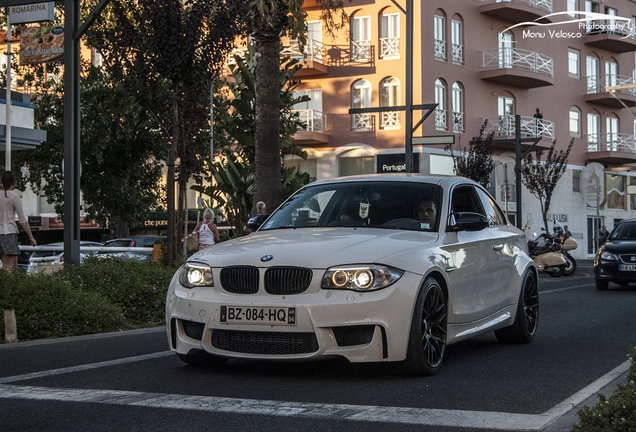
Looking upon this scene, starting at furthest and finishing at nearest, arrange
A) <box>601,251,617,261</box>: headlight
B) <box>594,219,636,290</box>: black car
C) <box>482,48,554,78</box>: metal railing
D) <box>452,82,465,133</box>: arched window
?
<box>482,48,554,78</box>: metal railing → <box>452,82,465,133</box>: arched window → <box>601,251,617,261</box>: headlight → <box>594,219,636,290</box>: black car

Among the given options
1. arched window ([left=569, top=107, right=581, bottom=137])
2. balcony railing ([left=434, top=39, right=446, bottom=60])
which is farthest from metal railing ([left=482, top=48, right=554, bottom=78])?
arched window ([left=569, top=107, right=581, bottom=137])

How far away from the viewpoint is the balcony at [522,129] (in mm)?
42312

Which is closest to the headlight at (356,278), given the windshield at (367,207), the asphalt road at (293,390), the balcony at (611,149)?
the asphalt road at (293,390)

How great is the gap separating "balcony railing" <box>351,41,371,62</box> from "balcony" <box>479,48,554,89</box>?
603 cm

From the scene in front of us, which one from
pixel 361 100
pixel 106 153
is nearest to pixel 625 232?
pixel 361 100

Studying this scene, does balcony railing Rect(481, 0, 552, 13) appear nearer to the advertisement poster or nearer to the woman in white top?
the advertisement poster

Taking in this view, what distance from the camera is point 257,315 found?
5949mm

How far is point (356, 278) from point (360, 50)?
116 feet

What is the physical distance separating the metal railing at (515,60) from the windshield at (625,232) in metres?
23.9

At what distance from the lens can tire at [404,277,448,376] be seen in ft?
20.1

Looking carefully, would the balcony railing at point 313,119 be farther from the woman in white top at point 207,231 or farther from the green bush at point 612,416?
the green bush at point 612,416

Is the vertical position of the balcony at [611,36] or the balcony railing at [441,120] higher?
the balcony at [611,36]

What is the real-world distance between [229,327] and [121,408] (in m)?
1.09

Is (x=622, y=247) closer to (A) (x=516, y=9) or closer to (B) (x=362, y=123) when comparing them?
(B) (x=362, y=123)
